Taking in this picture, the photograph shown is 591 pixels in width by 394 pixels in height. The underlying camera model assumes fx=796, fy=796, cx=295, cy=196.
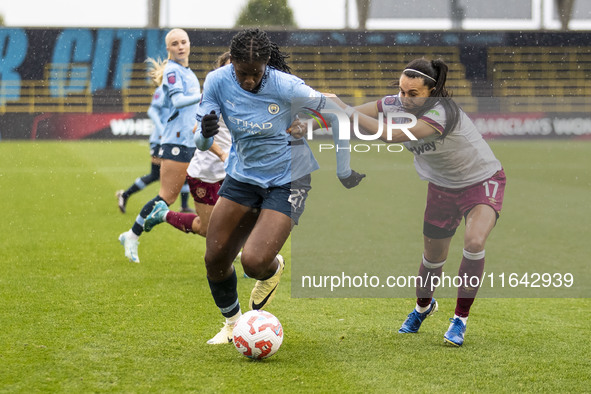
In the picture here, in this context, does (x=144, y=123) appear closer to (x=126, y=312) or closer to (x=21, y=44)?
(x=21, y=44)

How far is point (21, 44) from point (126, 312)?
90.5 feet

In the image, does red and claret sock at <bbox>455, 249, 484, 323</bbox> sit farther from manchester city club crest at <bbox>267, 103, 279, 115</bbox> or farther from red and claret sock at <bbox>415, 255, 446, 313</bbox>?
manchester city club crest at <bbox>267, 103, 279, 115</bbox>

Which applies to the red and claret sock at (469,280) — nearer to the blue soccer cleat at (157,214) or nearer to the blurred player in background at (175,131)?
the blue soccer cleat at (157,214)

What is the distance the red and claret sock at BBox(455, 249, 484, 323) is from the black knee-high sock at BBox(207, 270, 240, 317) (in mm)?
1370

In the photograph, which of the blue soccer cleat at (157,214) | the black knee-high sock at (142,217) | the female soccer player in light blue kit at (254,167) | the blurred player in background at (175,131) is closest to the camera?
the female soccer player in light blue kit at (254,167)

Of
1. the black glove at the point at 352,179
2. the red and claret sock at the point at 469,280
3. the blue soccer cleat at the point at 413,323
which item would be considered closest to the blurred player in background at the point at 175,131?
the black glove at the point at 352,179

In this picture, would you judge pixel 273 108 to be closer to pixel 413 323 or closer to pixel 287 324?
pixel 287 324

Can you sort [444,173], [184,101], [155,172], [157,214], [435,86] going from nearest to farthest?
[435,86]
[444,173]
[157,214]
[184,101]
[155,172]

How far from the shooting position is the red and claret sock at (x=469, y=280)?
487cm

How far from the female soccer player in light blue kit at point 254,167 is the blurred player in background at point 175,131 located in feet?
8.43

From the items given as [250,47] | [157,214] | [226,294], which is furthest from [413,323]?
[157,214]

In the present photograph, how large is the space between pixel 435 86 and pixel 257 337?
1891 millimetres

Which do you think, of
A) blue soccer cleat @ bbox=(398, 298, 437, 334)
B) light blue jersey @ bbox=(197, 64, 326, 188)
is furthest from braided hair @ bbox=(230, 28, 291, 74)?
blue soccer cleat @ bbox=(398, 298, 437, 334)

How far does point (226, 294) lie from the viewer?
15.7 feet
